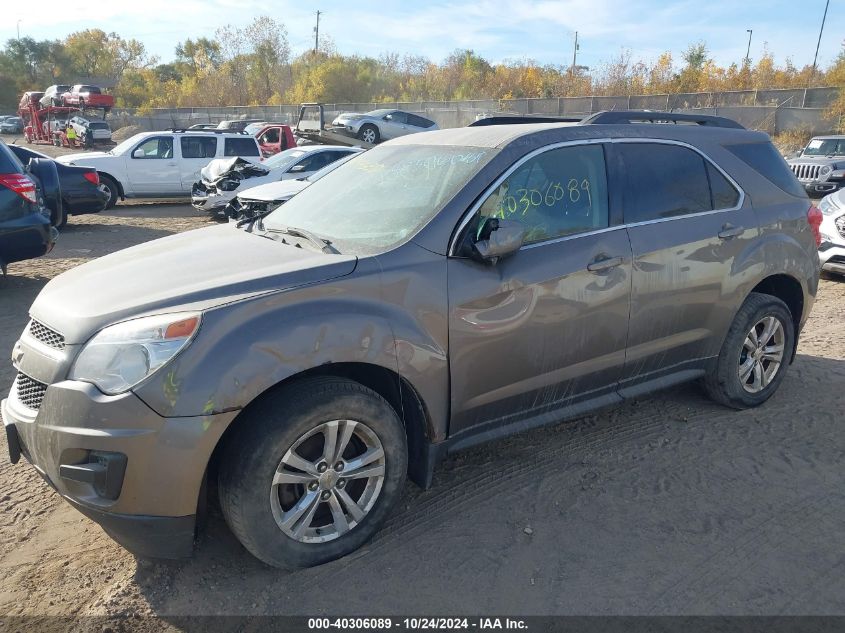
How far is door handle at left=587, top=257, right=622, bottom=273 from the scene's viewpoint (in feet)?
11.0

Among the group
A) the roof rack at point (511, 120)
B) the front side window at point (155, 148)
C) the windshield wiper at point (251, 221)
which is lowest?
the windshield wiper at point (251, 221)

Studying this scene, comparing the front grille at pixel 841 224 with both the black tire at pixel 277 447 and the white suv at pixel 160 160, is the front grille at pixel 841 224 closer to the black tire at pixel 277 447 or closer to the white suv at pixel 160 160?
the black tire at pixel 277 447

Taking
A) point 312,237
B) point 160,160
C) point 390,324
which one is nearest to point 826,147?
point 160,160

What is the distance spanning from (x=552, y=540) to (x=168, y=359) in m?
1.88

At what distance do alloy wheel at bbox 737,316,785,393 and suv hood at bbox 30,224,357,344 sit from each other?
2.92m

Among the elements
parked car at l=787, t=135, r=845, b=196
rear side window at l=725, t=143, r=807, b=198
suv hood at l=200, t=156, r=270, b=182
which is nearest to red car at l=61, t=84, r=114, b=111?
suv hood at l=200, t=156, r=270, b=182

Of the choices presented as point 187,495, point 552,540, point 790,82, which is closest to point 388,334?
point 187,495

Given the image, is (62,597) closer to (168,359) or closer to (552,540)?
(168,359)

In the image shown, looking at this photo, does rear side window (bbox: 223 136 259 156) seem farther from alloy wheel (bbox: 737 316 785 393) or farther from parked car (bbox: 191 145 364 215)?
alloy wheel (bbox: 737 316 785 393)

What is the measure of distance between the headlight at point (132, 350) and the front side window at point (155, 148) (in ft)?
45.5

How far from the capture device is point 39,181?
846cm

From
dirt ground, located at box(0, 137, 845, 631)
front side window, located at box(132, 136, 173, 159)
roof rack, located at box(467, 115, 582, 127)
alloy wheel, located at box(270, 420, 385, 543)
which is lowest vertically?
dirt ground, located at box(0, 137, 845, 631)

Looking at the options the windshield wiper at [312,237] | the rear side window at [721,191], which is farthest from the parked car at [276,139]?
the rear side window at [721,191]

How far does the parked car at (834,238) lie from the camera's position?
7.75 meters
